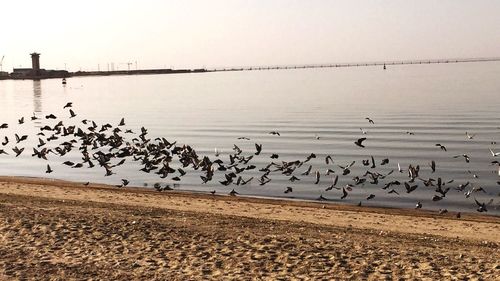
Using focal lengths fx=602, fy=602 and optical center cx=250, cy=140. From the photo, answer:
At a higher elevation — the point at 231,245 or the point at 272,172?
the point at 272,172

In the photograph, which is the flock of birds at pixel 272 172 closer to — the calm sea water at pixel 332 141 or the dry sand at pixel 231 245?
the calm sea water at pixel 332 141

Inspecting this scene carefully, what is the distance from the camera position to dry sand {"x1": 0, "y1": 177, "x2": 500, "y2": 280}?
11.4 m

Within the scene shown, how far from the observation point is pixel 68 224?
15.1 metres

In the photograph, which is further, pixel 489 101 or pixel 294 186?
pixel 489 101

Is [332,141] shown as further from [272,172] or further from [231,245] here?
[231,245]

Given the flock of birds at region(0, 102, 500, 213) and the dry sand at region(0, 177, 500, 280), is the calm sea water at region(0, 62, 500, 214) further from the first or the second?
the dry sand at region(0, 177, 500, 280)

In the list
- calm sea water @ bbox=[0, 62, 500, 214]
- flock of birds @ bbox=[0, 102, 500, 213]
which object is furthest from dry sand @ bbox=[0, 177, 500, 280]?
calm sea water @ bbox=[0, 62, 500, 214]

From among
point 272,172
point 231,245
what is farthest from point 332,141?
point 231,245

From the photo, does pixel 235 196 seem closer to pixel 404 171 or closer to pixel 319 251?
pixel 404 171

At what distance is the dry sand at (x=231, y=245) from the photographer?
451 inches

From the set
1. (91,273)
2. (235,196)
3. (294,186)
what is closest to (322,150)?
(294,186)

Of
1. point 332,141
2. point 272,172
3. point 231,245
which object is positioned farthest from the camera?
point 332,141

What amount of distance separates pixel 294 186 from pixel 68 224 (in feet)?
48.6

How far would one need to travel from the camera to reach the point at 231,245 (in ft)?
43.6
